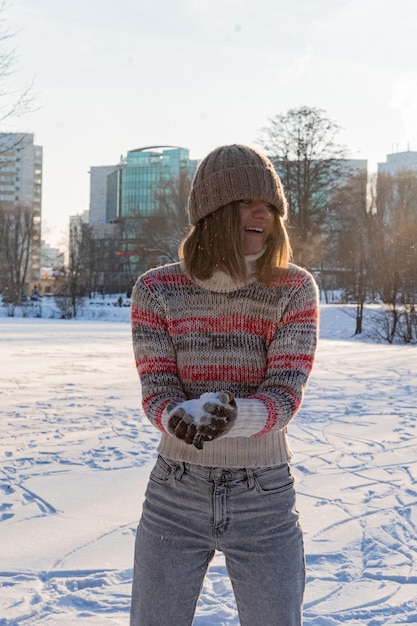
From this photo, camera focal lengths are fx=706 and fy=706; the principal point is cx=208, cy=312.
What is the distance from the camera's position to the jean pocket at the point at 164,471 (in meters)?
1.68

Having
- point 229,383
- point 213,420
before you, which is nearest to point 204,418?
point 213,420

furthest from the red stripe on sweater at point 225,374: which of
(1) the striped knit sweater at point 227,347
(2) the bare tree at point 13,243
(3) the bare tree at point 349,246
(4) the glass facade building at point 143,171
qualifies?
(4) the glass facade building at point 143,171

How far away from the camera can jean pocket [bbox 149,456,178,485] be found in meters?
1.68

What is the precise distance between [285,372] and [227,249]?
1.06 feet

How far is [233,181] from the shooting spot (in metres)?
1.69

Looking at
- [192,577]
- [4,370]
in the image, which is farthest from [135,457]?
[4,370]

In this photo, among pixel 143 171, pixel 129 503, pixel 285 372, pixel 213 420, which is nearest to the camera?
pixel 213 420

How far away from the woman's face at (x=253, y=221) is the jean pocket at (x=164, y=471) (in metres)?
0.54

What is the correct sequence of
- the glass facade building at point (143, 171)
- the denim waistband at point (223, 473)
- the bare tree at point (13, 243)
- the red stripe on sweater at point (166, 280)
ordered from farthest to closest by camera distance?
the glass facade building at point (143, 171) → the bare tree at point (13, 243) → the red stripe on sweater at point (166, 280) → the denim waistband at point (223, 473)

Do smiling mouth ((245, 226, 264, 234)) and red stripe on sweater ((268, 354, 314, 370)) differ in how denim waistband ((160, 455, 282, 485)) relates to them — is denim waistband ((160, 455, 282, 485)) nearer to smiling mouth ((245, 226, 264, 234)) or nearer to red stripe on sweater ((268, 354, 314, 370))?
red stripe on sweater ((268, 354, 314, 370))

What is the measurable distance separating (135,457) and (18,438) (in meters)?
1.18

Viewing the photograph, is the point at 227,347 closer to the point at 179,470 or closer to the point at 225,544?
the point at 179,470

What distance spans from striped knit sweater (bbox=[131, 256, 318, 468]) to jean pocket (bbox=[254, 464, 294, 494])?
2 cm

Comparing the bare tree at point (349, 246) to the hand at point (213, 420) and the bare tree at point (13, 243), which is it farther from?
the bare tree at point (13, 243)
